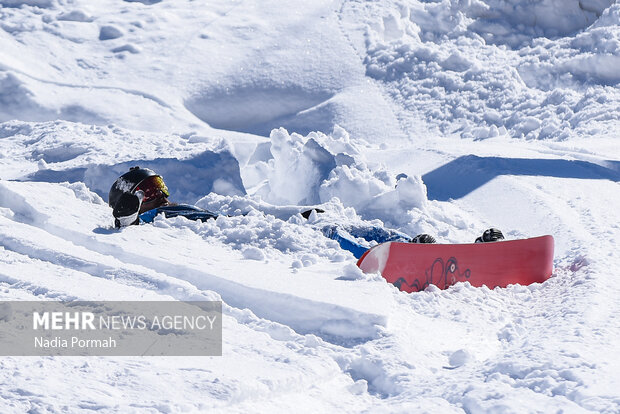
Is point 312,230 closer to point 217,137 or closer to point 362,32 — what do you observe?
point 217,137

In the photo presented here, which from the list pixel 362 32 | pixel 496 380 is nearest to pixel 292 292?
pixel 496 380

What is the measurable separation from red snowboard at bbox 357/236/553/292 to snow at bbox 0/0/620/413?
13 cm

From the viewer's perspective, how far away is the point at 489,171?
32.4ft

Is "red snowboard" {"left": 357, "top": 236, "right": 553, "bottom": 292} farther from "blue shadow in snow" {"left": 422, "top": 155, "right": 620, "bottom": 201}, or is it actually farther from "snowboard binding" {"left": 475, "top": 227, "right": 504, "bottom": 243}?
"blue shadow in snow" {"left": 422, "top": 155, "right": 620, "bottom": 201}

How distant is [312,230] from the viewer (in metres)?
6.72

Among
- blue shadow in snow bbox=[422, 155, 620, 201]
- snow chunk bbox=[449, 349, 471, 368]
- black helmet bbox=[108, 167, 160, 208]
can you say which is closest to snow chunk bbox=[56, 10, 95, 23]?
blue shadow in snow bbox=[422, 155, 620, 201]

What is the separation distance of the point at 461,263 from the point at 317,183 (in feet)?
12.5

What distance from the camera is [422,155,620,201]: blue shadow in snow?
9.64m

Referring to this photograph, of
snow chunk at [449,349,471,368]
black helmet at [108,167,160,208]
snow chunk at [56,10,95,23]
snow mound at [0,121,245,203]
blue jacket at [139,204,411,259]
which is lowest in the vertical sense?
snow mound at [0,121,245,203]

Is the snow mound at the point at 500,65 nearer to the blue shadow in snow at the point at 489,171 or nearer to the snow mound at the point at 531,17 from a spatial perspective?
the snow mound at the point at 531,17

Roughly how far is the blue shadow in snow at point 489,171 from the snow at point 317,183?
48 mm

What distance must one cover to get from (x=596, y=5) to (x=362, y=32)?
5.02 m

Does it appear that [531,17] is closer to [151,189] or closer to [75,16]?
[75,16]

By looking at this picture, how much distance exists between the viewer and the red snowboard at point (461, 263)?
554cm
